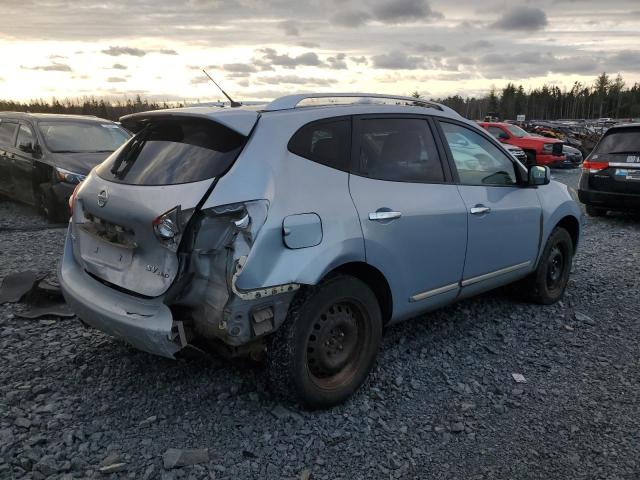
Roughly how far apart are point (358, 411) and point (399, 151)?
170 cm

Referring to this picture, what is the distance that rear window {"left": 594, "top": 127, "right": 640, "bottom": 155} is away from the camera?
910cm

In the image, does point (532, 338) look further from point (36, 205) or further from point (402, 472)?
point (36, 205)

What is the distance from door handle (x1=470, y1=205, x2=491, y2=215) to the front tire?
3.81 feet

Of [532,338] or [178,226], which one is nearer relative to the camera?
[178,226]

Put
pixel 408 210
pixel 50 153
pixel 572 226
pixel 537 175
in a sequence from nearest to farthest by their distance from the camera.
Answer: pixel 408 210 → pixel 537 175 → pixel 572 226 → pixel 50 153

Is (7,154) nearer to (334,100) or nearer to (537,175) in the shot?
(334,100)

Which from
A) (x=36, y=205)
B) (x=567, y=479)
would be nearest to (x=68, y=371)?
(x=567, y=479)

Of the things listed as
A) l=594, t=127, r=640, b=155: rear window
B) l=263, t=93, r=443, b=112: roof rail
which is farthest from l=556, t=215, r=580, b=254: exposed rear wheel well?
l=594, t=127, r=640, b=155: rear window

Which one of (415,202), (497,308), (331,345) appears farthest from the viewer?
(497,308)

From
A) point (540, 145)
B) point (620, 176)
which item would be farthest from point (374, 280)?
point (540, 145)

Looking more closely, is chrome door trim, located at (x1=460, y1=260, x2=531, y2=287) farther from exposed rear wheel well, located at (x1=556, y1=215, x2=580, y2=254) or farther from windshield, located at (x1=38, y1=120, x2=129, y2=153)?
windshield, located at (x1=38, y1=120, x2=129, y2=153)

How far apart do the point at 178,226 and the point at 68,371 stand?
5.16ft

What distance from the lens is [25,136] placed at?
882cm

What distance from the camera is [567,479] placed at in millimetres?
2738
